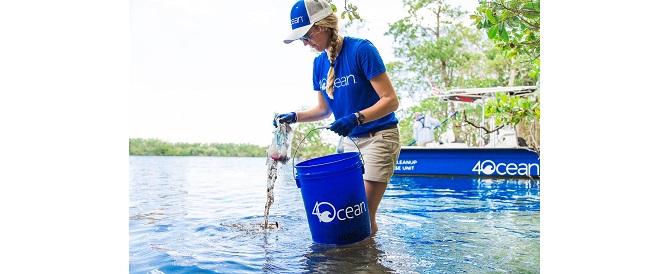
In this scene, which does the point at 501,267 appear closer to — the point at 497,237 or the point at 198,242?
the point at 497,237

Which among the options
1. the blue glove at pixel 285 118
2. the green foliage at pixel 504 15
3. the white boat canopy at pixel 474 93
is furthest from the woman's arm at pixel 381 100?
the white boat canopy at pixel 474 93

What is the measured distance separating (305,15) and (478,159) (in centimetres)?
633

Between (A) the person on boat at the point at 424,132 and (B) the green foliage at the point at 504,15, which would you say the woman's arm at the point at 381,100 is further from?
(A) the person on boat at the point at 424,132

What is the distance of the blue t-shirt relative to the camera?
2.13 m

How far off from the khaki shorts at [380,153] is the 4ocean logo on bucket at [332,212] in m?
0.19

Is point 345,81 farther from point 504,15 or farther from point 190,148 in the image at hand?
point 190,148

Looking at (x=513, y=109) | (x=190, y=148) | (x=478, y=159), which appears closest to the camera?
(x=513, y=109)

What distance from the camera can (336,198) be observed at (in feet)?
6.87

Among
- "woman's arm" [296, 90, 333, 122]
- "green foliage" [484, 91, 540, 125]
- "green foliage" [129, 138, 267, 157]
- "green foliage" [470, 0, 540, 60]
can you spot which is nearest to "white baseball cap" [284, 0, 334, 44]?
"woman's arm" [296, 90, 333, 122]

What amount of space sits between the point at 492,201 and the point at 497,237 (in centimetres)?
206

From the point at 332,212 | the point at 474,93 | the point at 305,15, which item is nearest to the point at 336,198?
the point at 332,212

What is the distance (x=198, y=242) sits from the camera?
2689 millimetres

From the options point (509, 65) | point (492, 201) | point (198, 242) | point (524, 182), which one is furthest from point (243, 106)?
point (198, 242)

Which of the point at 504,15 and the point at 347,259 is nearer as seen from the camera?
the point at 347,259
